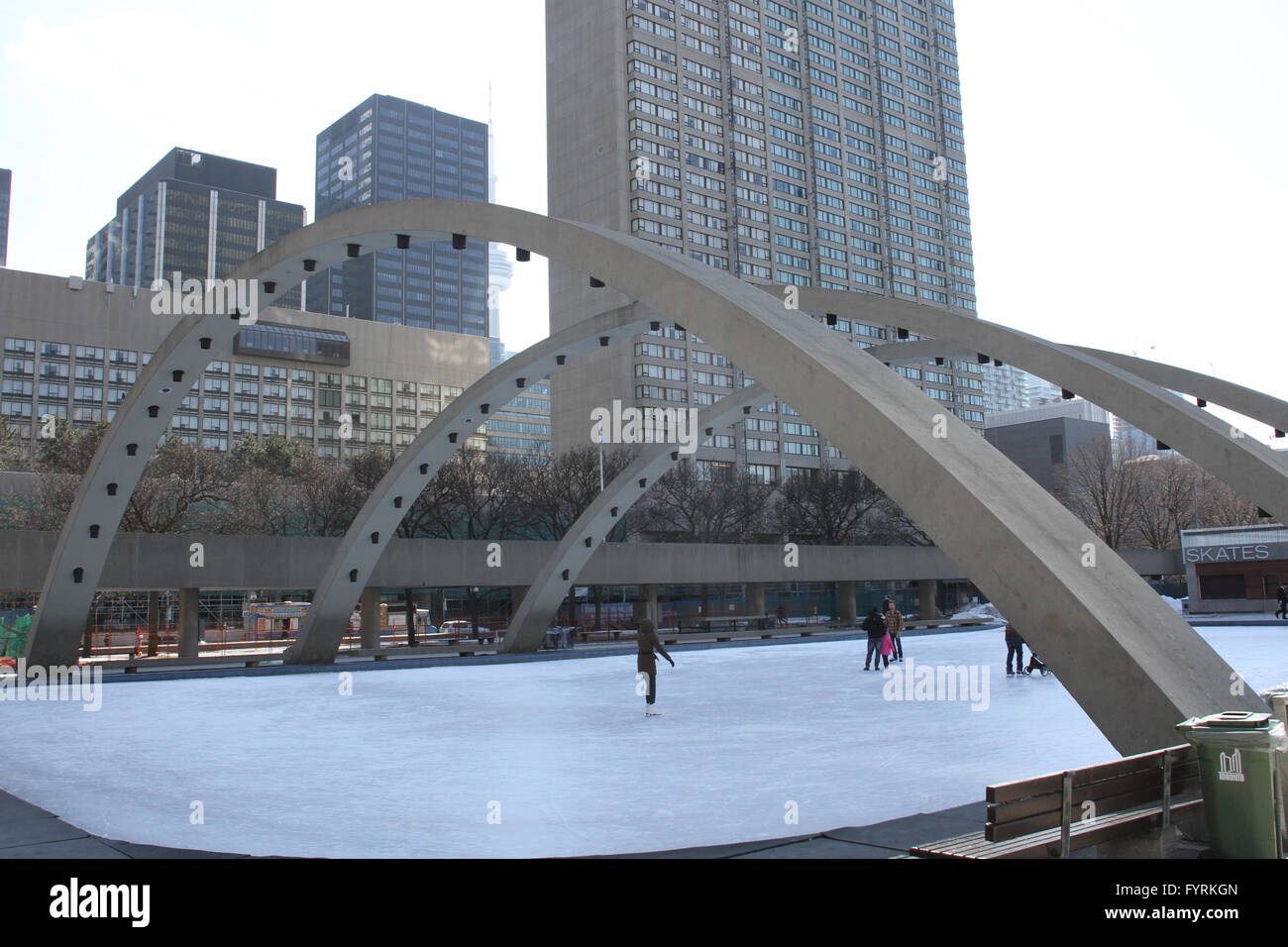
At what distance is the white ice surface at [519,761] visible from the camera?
24.7ft

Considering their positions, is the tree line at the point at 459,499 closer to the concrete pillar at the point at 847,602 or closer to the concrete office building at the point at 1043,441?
the concrete pillar at the point at 847,602

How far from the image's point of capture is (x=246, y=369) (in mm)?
119125

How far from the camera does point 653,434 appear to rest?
91375 millimetres

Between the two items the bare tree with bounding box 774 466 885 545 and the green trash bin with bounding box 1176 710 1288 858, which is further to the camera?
the bare tree with bounding box 774 466 885 545

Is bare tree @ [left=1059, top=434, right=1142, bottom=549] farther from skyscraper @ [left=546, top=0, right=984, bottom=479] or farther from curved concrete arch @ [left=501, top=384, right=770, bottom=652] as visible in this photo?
curved concrete arch @ [left=501, top=384, right=770, bottom=652]

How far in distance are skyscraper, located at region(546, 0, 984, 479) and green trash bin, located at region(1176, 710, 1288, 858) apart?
94.3 m

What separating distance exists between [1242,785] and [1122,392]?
13.0 m

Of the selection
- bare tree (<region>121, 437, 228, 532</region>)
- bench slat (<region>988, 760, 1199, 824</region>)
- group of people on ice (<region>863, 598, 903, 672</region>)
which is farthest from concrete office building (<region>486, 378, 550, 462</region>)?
bench slat (<region>988, 760, 1199, 824</region>)

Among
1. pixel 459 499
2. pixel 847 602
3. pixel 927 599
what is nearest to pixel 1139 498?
pixel 927 599

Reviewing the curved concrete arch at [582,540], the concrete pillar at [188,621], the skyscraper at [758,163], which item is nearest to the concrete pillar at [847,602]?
the curved concrete arch at [582,540]

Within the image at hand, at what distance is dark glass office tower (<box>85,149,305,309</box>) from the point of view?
18625 centimetres
